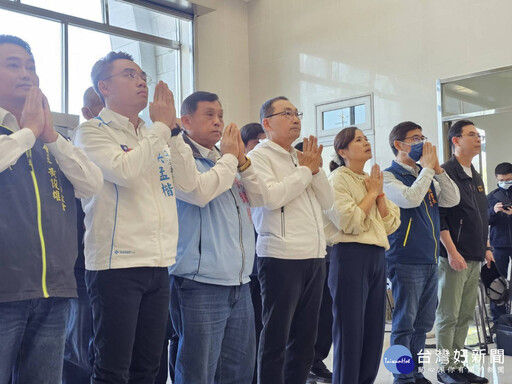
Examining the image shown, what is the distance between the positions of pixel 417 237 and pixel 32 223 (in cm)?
222

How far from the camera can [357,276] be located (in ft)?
8.87

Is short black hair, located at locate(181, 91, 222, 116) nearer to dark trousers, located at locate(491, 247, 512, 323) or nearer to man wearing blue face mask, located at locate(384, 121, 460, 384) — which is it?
man wearing blue face mask, located at locate(384, 121, 460, 384)

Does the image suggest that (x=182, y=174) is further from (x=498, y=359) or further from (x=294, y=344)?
(x=498, y=359)

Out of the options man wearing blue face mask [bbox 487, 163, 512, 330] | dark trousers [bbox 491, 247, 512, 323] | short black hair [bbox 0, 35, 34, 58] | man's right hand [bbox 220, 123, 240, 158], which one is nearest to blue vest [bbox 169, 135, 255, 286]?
man's right hand [bbox 220, 123, 240, 158]

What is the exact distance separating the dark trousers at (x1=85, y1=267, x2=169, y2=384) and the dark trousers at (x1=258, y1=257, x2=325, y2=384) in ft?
2.00

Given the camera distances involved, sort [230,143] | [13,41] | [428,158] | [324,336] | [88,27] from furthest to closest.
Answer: [88,27], [324,336], [428,158], [230,143], [13,41]

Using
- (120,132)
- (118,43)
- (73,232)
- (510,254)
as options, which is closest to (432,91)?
(510,254)

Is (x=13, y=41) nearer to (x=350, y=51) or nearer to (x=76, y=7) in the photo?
(x=76, y=7)

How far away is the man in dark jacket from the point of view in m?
3.41

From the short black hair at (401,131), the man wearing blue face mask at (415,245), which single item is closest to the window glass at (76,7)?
the short black hair at (401,131)

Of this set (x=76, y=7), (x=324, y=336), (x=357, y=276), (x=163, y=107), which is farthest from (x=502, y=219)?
(x=76, y=7)

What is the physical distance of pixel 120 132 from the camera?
6.61 ft

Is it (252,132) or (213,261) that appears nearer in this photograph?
(213,261)

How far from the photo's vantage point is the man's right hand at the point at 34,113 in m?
1.59
